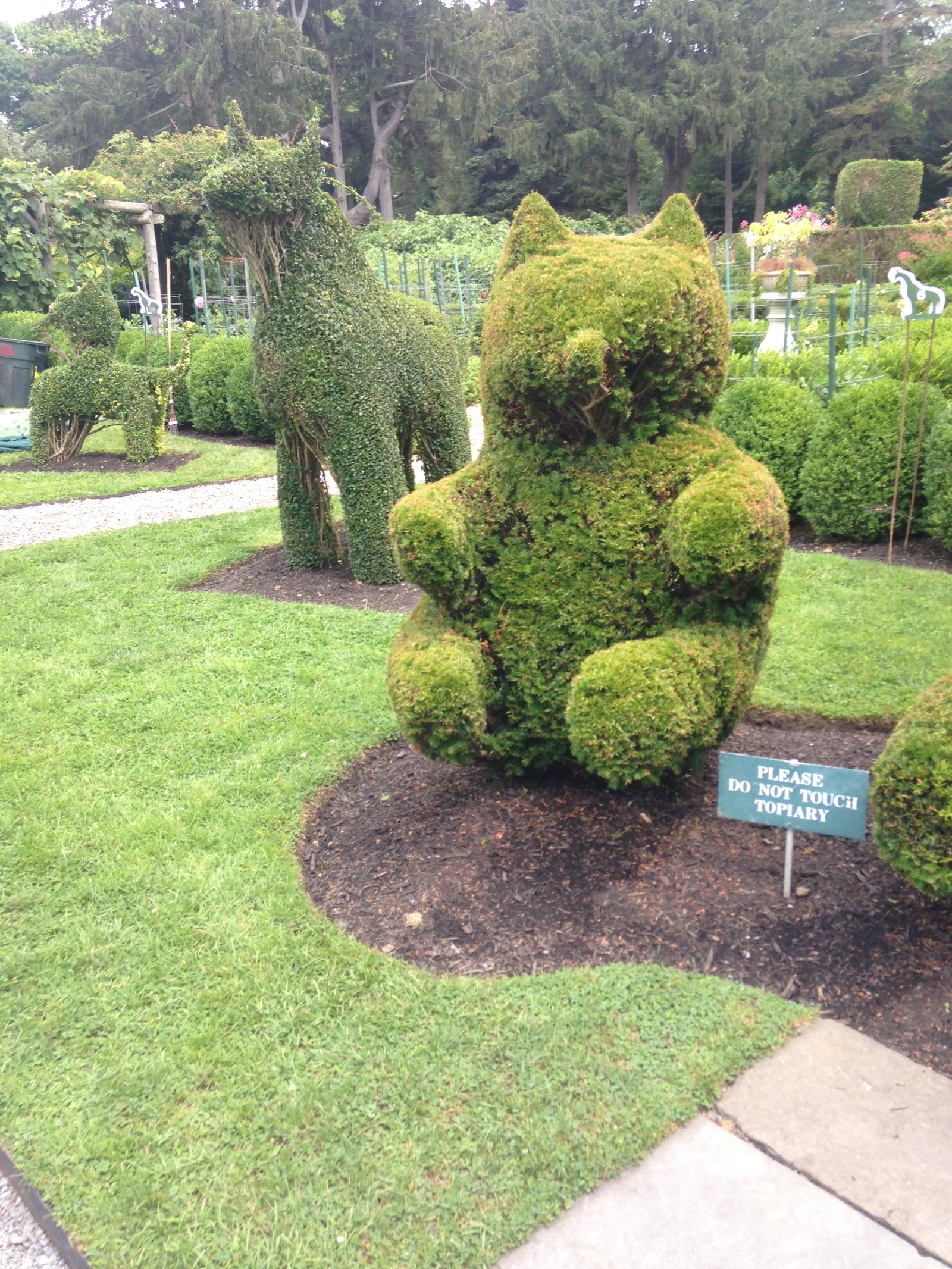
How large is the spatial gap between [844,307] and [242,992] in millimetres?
16682

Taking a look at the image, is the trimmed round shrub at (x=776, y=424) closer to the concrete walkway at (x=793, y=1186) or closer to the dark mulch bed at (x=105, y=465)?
the concrete walkway at (x=793, y=1186)

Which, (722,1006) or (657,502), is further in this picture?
(657,502)

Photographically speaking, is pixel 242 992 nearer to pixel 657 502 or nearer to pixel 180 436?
pixel 657 502

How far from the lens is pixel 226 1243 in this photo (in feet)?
7.24

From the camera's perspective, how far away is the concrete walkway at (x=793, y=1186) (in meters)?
2.11

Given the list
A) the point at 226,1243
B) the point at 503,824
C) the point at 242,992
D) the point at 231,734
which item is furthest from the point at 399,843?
the point at 226,1243

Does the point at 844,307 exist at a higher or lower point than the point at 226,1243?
higher

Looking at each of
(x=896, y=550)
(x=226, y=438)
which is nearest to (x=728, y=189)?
(x=226, y=438)

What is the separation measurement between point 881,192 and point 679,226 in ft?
79.2

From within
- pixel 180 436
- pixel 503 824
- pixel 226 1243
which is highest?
pixel 180 436

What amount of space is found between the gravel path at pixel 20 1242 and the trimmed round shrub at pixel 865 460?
708cm

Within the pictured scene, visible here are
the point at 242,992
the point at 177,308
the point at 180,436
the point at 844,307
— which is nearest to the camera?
the point at 242,992

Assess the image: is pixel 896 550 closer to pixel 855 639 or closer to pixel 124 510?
pixel 855 639

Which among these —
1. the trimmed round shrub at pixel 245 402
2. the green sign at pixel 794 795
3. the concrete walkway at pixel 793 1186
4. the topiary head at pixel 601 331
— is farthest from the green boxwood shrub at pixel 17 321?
the concrete walkway at pixel 793 1186
